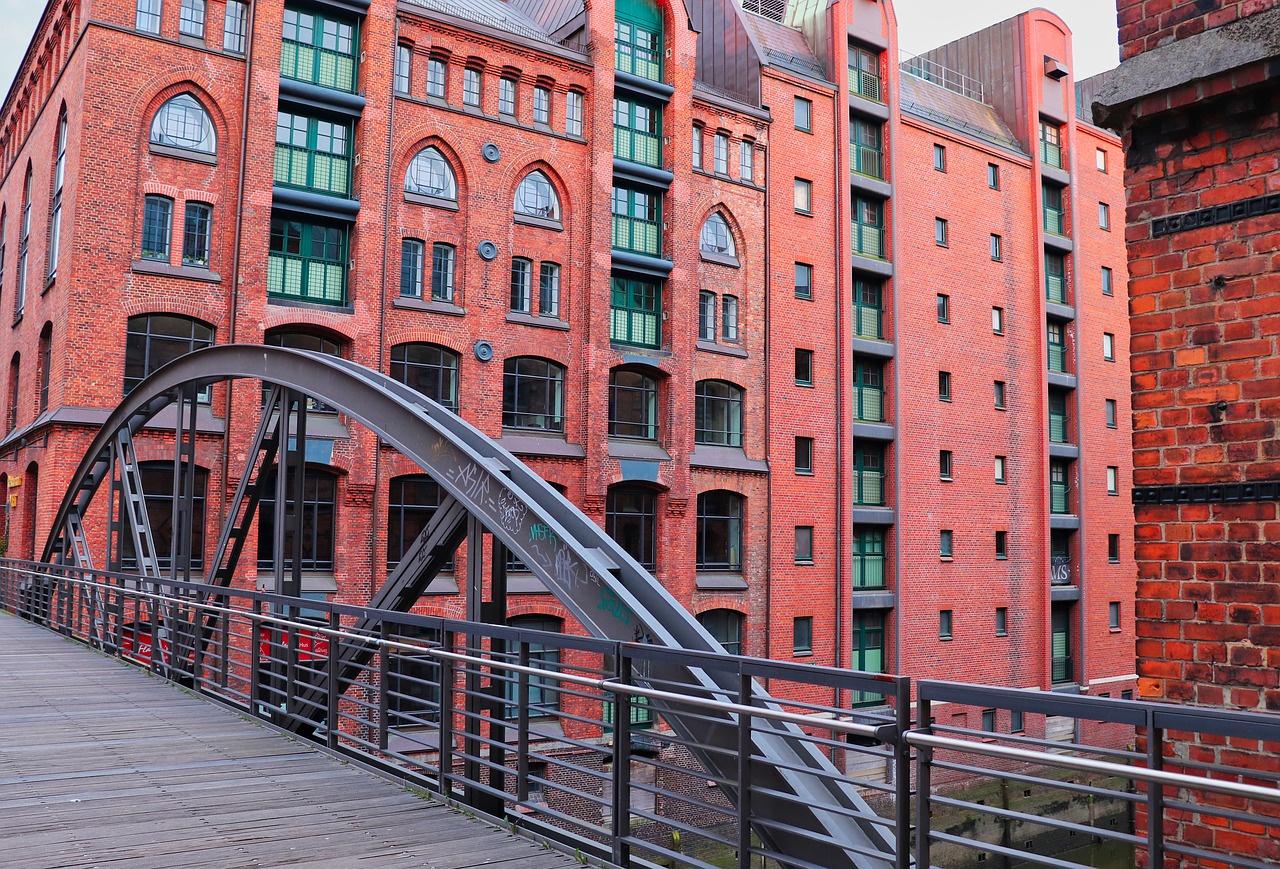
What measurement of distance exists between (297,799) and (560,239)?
66.6 ft

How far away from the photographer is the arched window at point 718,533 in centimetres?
2730

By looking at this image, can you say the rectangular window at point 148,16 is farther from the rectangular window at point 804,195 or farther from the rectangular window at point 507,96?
the rectangular window at point 804,195

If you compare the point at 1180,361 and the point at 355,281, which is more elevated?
the point at 355,281

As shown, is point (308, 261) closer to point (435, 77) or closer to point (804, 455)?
point (435, 77)

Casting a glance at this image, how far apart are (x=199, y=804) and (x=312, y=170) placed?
18.6 meters

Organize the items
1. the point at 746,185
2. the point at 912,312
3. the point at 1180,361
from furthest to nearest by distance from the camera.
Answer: the point at 912,312
the point at 746,185
the point at 1180,361

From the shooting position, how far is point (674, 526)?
26422 mm

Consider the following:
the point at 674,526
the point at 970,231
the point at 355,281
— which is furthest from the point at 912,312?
the point at 355,281

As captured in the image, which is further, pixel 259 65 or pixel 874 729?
pixel 259 65

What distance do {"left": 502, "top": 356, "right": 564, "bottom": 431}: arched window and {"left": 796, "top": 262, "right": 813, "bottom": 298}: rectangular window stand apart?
758 cm

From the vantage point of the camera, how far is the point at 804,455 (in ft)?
95.1

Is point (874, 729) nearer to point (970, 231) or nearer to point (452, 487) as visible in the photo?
point (452, 487)

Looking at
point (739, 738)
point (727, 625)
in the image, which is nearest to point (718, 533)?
point (727, 625)

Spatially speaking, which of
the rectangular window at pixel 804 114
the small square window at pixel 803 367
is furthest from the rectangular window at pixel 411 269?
the rectangular window at pixel 804 114
